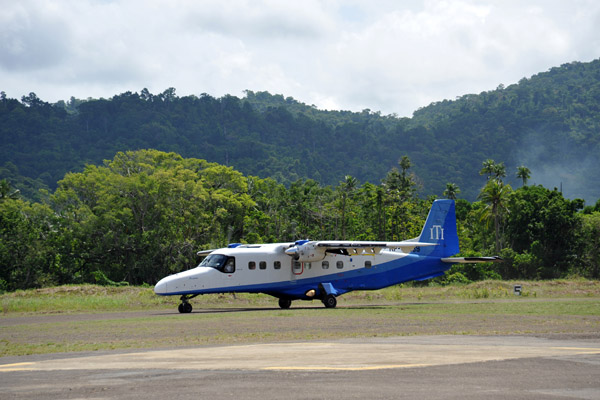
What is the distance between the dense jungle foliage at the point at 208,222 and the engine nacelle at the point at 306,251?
27941 millimetres

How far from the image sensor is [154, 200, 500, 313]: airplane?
2986 cm

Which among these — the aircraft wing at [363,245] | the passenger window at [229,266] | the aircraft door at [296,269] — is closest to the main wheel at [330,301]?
the aircraft door at [296,269]

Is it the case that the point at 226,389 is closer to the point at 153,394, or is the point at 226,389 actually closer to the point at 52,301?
the point at 153,394

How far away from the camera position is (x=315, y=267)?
3231 cm

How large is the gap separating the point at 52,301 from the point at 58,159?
145787mm

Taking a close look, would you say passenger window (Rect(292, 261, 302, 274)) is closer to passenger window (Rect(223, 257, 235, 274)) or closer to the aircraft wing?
the aircraft wing

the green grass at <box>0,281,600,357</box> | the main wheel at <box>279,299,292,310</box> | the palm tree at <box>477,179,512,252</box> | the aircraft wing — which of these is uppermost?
the palm tree at <box>477,179,512,252</box>

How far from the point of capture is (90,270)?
64.1 m

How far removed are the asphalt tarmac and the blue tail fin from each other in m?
20.3

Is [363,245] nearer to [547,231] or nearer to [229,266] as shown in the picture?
[229,266]

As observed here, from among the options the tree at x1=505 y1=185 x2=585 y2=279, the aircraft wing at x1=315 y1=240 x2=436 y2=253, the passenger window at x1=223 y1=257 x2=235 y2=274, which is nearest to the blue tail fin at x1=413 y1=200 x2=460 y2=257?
the aircraft wing at x1=315 y1=240 x2=436 y2=253

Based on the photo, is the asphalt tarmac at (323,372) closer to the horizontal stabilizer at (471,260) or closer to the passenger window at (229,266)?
the passenger window at (229,266)

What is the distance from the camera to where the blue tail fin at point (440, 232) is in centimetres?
3525

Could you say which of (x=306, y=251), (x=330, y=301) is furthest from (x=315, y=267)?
(x=330, y=301)
